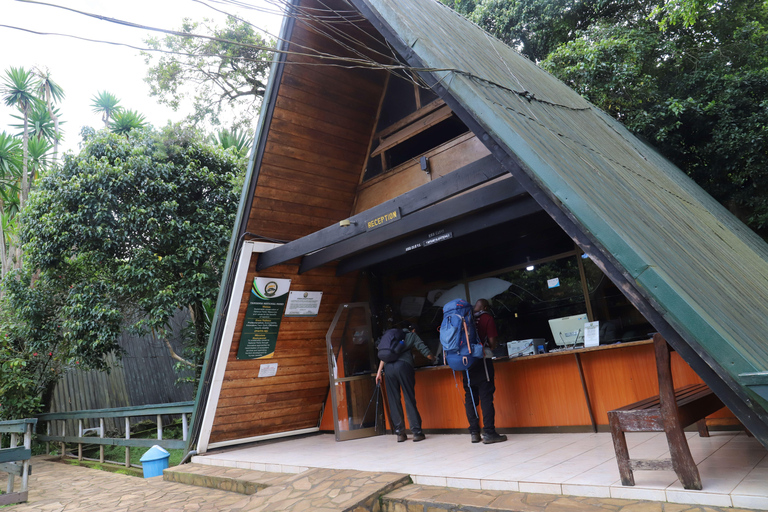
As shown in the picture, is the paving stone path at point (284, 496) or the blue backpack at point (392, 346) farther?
the blue backpack at point (392, 346)

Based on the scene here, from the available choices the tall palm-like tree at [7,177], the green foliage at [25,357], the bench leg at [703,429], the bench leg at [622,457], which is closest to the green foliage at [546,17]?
the bench leg at [703,429]

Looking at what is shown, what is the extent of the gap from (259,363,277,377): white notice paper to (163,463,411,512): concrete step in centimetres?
161

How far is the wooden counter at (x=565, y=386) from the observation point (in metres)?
5.15

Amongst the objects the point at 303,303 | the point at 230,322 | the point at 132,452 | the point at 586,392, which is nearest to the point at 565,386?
the point at 586,392

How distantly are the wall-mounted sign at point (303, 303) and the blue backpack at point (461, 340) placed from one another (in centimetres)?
240

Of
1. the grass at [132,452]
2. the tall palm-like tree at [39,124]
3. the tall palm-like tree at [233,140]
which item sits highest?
the tall palm-like tree at [39,124]

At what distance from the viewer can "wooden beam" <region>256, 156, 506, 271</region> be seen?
13.8 feet

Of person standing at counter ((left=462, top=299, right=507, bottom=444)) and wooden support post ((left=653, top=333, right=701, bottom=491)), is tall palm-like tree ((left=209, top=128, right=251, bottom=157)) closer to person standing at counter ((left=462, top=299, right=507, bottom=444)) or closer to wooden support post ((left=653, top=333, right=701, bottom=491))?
person standing at counter ((left=462, top=299, right=507, bottom=444))

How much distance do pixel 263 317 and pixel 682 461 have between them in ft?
16.6

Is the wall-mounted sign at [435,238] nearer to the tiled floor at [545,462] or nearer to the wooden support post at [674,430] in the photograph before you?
the tiled floor at [545,462]

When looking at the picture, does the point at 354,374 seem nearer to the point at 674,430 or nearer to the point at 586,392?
the point at 586,392

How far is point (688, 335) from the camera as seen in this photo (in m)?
2.30

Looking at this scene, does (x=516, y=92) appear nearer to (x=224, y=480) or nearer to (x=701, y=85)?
(x=224, y=480)

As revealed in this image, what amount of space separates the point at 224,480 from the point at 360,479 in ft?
6.65
